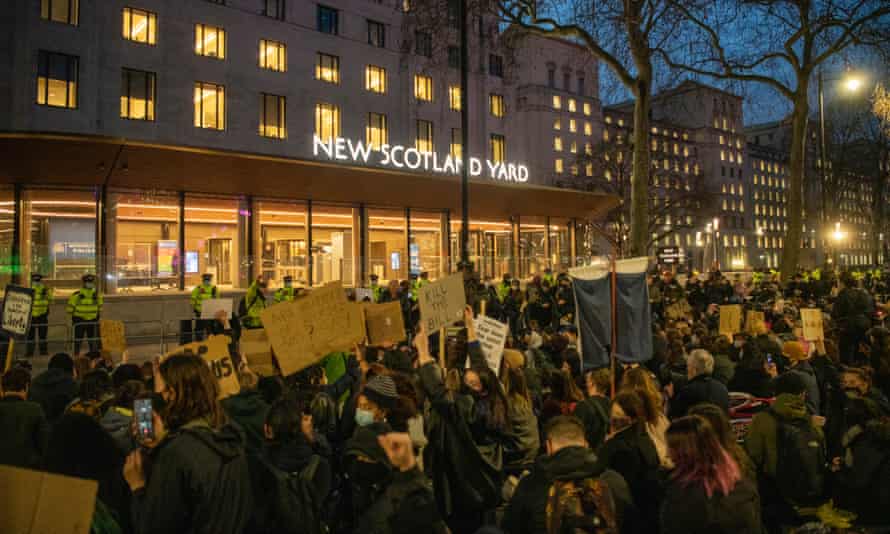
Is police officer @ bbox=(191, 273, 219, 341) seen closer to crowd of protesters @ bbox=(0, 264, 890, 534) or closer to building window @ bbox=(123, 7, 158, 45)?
crowd of protesters @ bbox=(0, 264, 890, 534)

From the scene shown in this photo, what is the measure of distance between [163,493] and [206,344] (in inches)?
132

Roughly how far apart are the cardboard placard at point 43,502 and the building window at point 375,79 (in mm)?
35168

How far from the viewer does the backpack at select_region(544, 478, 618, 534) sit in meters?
3.29

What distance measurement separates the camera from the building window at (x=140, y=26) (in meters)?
28.4

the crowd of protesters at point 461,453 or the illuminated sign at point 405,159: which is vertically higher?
the illuminated sign at point 405,159

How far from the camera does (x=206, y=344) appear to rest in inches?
250

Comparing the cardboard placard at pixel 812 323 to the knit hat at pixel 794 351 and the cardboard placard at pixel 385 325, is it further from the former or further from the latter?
the cardboard placard at pixel 385 325

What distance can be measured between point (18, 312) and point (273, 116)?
25310 mm

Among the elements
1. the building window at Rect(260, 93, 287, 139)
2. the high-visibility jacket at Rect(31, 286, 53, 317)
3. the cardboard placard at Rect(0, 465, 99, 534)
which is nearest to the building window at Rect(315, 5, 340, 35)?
the building window at Rect(260, 93, 287, 139)

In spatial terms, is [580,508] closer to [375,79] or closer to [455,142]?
[375,79]

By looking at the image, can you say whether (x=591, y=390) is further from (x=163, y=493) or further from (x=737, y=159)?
(x=737, y=159)

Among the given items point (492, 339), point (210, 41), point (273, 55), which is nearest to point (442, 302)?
point (492, 339)

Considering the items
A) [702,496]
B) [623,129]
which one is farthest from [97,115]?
[623,129]

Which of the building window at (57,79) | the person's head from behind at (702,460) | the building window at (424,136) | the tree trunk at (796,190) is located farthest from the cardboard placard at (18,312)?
the building window at (424,136)
